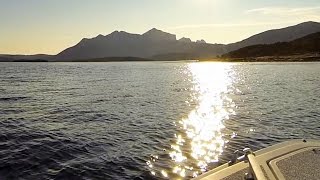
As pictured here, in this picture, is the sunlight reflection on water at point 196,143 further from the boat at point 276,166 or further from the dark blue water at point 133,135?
the boat at point 276,166

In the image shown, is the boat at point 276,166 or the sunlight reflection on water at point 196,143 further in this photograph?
the sunlight reflection on water at point 196,143

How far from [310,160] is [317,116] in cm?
2617

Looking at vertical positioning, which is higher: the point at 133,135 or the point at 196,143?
the point at 133,135

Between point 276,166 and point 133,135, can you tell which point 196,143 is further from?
point 276,166

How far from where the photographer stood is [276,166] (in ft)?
37.9

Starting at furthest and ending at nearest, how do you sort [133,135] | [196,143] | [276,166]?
[133,135] → [196,143] → [276,166]

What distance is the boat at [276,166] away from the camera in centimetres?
1079

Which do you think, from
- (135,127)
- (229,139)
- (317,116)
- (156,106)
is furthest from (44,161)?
(317,116)

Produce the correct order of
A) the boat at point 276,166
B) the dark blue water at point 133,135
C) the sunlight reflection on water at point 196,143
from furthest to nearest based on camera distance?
the sunlight reflection on water at point 196,143 → the dark blue water at point 133,135 → the boat at point 276,166

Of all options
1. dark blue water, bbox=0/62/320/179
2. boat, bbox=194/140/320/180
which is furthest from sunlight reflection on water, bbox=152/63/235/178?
boat, bbox=194/140/320/180

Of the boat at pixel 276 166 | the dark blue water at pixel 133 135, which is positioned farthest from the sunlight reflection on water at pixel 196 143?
the boat at pixel 276 166

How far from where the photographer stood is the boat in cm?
1079

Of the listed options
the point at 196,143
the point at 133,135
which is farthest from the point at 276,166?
the point at 133,135

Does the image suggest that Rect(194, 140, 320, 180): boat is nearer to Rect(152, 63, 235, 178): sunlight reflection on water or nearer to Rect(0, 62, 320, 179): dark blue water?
Rect(152, 63, 235, 178): sunlight reflection on water
